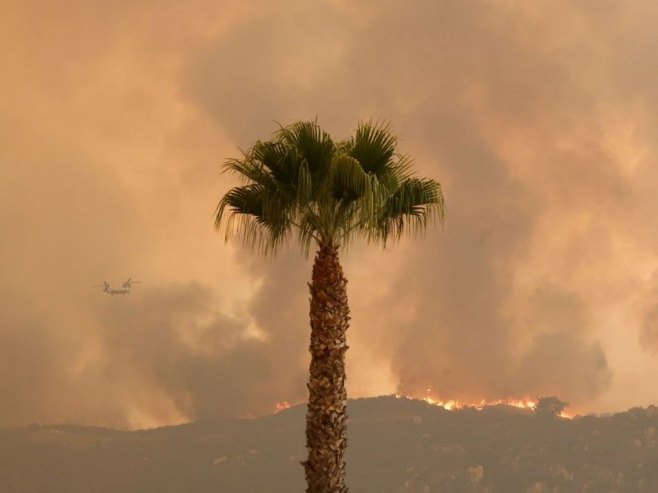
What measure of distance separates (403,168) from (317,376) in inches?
145

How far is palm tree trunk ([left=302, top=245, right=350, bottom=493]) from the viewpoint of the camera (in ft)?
40.4

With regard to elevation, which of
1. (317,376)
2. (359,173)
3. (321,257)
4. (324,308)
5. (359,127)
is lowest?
(317,376)

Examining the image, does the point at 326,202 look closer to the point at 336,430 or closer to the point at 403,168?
the point at 403,168

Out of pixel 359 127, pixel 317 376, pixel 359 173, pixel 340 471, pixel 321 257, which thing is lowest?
pixel 340 471

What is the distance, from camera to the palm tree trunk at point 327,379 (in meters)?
12.3

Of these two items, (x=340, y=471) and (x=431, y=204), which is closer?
(x=340, y=471)

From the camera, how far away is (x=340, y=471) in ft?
40.6

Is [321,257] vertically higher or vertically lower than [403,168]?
lower

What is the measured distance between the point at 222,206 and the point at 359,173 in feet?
8.46

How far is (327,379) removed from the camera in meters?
12.5

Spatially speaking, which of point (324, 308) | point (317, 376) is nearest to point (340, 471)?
point (317, 376)

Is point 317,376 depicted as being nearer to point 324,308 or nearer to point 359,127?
point 324,308

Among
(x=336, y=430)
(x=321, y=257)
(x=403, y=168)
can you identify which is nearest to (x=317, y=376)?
(x=336, y=430)

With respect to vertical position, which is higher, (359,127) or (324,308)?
(359,127)
